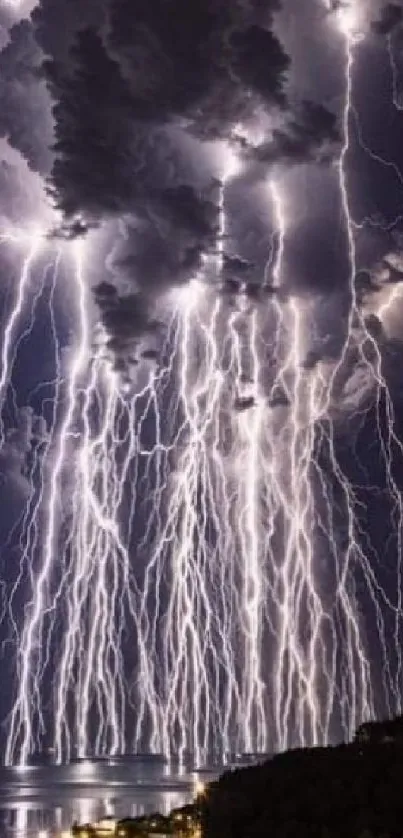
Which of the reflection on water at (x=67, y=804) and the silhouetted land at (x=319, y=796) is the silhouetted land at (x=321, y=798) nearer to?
the silhouetted land at (x=319, y=796)

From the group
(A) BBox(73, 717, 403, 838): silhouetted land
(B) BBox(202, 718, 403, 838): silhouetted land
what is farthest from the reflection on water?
(B) BBox(202, 718, 403, 838): silhouetted land

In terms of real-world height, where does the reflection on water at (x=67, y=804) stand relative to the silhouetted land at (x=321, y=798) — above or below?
above

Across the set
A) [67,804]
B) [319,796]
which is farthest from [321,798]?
[67,804]

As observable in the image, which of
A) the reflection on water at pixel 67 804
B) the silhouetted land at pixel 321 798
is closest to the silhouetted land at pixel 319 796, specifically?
the silhouetted land at pixel 321 798

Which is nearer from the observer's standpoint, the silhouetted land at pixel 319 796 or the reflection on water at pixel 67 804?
the silhouetted land at pixel 319 796

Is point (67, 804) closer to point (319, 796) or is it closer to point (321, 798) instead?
point (319, 796)

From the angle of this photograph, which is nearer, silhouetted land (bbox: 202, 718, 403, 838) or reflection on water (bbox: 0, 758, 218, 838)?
silhouetted land (bbox: 202, 718, 403, 838)

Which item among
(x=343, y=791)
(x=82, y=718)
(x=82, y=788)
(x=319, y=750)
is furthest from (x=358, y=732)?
(x=82, y=788)

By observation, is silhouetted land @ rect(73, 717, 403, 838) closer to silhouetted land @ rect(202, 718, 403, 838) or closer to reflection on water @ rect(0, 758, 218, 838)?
silhouetted land @ rect(202, 718, 403, 838)
